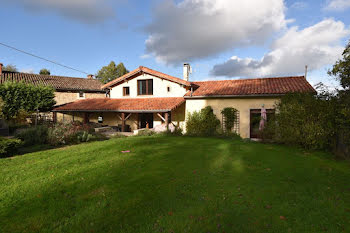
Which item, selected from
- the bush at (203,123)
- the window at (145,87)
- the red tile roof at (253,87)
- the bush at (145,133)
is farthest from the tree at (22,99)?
the bush at (203,123)

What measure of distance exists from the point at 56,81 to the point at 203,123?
24.4m

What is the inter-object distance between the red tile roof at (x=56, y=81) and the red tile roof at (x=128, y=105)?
6.59 metres

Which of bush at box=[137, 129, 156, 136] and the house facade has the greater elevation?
the house facade

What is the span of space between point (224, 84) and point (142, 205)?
16.0 metres

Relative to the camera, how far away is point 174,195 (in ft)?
16.0

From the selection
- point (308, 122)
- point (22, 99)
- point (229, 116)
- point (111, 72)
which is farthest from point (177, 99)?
point (111, 72)

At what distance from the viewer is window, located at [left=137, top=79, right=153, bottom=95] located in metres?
20.2

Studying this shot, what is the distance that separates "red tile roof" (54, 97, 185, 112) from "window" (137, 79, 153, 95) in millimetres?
975

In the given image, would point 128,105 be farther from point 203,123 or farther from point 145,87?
point 203,123

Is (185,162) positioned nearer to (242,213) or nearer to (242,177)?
(242,177)

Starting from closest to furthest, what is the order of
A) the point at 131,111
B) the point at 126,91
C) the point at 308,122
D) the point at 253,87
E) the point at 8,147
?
Result: the point at 8,147, the point at 308,122, the point at 253,87, the point at 131,111, the point at 126,91

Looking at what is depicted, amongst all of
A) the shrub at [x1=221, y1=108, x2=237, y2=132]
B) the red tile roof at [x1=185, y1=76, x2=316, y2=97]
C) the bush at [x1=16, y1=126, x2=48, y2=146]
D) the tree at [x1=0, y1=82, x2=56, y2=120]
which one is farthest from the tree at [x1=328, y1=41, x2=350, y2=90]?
the tree at [x1=0, y1=82, x2=56, y2=120]

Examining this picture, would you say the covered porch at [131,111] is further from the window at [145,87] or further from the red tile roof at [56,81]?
the red tile roof at [56,81]

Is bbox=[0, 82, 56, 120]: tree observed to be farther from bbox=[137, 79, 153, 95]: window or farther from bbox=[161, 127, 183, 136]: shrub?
bbox=[161, 127, 183, 136]: shrub
